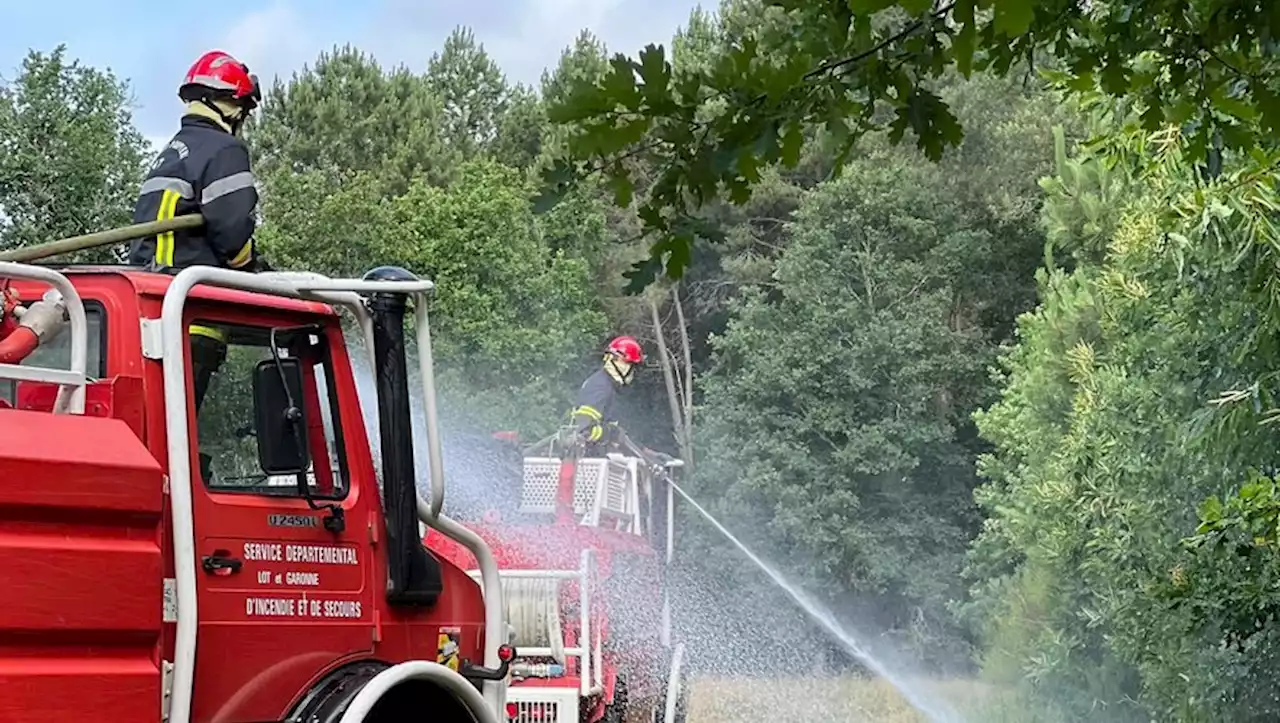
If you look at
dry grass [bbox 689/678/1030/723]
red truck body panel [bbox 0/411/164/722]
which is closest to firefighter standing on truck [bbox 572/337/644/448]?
dry grass [bbox 689/678/1030/723]

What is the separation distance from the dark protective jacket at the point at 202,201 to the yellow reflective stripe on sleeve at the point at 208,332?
1.60 ft

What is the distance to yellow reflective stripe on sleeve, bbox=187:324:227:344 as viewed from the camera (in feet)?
15.8

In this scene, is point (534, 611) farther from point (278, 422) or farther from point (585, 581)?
point (278, 422)

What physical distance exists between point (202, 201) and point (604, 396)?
7.20 metres

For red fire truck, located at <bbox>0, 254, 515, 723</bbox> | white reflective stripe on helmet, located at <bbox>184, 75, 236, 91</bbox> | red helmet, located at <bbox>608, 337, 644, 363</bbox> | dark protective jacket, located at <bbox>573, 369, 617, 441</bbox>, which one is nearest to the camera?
red fire truck, located at <bbox>0, 254, 515, 723</bbox>

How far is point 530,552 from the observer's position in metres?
10.7

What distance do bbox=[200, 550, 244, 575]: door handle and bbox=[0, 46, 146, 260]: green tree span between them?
15752 mm

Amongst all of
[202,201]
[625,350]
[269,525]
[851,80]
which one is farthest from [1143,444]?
[851,80]

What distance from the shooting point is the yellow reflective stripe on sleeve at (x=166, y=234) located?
5316 mm

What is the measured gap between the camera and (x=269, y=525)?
480 cm

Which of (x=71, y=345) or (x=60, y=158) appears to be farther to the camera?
(x=60, y=158)

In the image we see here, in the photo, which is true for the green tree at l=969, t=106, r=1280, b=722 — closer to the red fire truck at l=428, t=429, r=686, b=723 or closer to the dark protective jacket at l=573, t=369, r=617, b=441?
the red fire truck at l=428, t=429, r=686, b=723

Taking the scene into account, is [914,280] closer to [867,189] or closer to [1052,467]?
[867,189]

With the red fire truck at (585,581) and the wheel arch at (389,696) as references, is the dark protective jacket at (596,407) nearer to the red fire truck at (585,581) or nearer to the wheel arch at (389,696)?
the red fire truck at (585,581)
